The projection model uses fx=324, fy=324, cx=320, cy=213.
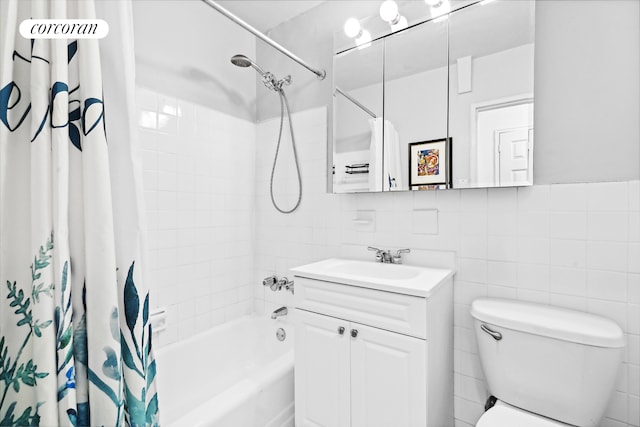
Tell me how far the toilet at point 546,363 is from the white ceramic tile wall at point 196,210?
4.89 ft

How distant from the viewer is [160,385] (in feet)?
5.50

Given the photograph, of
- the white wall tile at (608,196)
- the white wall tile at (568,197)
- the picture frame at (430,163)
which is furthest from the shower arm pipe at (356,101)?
the white wall tile at (608,196)

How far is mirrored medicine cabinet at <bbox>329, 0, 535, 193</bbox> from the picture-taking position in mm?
1354

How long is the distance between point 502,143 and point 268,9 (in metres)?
1.63

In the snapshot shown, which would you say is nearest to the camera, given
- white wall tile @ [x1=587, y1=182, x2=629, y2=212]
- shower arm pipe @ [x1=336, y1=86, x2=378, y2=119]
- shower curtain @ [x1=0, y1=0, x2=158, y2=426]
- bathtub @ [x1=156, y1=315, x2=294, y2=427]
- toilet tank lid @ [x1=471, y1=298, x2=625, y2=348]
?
shower curtain @ [x1=0, y1=0, x2=158, y2=426]

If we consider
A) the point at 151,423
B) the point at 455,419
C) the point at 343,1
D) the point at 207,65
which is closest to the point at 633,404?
the point at 455,419

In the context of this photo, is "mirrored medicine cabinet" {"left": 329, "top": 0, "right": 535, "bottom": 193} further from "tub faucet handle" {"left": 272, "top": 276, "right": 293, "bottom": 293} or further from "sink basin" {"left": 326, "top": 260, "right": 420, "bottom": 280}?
"tub faucet handle" {"left": 272, "top": 276, "right": 293, "bottom": 293}

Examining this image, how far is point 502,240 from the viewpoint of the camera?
1.41 meters

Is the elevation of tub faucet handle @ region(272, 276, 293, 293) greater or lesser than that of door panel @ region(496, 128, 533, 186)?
lesser

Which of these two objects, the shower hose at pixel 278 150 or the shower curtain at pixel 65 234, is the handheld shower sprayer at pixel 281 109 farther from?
the shower curtain at pixel 65 234

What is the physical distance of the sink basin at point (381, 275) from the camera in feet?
4.01

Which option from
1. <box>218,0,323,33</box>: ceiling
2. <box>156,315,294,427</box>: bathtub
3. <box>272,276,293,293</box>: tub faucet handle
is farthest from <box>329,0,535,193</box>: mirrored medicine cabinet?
<box>156,315,294,427</box>: bathtub

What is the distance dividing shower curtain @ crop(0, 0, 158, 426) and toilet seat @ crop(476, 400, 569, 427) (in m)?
1.08

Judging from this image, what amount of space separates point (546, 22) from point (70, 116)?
1.70 meters
